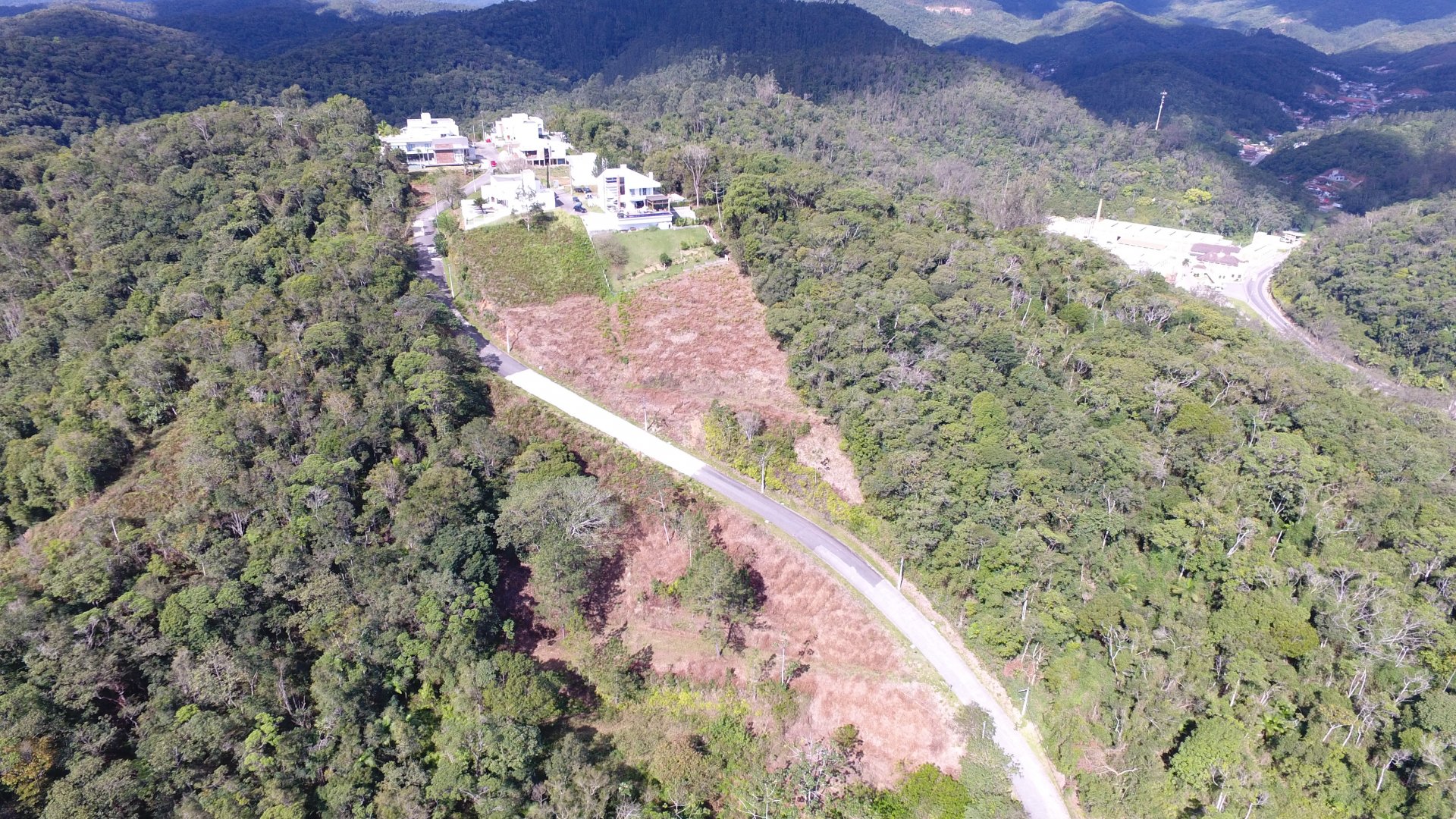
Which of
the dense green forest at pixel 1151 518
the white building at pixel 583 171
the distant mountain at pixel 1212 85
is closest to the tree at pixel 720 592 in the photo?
the dense green forest at pixel 1151 518

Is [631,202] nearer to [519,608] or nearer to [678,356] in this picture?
→ [678,356]

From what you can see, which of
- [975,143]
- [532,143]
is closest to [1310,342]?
[975,143]

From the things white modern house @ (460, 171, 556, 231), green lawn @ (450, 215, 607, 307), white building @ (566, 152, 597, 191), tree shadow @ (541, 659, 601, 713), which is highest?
white building @ (566, 152, 597, 191)

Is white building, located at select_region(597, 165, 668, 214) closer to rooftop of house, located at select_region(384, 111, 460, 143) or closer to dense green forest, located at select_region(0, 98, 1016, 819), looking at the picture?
dense green forest, located at select_region(0, 98, 1016, 819)

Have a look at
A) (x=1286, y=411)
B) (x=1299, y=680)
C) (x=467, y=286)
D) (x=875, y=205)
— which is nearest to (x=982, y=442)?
(x=1299, y=680)

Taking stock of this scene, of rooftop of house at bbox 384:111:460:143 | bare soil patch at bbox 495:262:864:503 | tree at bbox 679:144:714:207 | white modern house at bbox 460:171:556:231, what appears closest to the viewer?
bare soil patch at bbox 495:262:864:503

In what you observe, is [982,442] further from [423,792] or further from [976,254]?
[423,792]

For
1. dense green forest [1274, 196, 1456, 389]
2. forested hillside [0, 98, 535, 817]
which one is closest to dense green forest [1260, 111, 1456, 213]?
dense green forest [1274, 196, 1456, 389]

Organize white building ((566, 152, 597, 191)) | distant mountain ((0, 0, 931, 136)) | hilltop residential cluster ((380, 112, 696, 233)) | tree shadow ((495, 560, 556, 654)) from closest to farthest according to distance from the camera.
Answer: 1. tree shadow ((495, 560, 556, 654))
2. hilltop residential cluster ((380, 112, 696, 233))
3. white building ((566, 152, 597, 191))
4. distant mountain ((0, 0, 931, 136))
